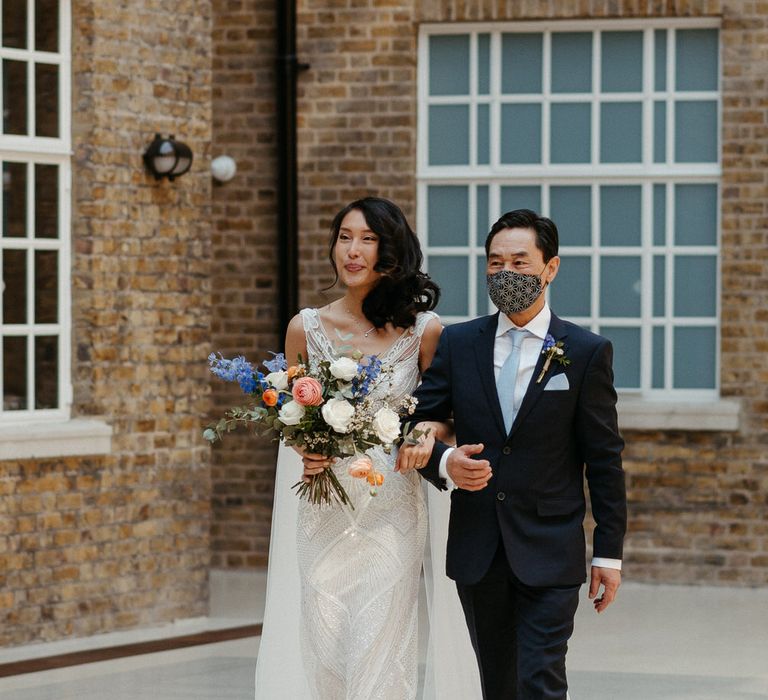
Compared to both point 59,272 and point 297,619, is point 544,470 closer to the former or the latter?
point 297,619

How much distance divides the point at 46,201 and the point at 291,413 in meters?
4.23

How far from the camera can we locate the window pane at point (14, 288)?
27.1ft

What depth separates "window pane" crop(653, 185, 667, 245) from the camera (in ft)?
33.7

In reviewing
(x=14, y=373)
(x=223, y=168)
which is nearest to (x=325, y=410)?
(x=14, y=373)

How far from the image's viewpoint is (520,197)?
34.2 feet

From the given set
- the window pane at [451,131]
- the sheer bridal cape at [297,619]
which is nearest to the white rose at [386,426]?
the sheer bridal cape at [297,619]

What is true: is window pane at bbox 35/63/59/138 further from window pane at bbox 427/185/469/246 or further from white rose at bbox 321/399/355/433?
white rose at bbox 321/399/355/433

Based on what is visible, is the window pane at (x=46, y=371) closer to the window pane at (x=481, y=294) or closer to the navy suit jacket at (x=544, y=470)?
the window pane at (x=481, y=294)

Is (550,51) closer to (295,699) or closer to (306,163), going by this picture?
(306,163)

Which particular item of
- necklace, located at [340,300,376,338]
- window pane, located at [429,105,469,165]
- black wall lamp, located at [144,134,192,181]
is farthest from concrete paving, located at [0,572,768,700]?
window pane, located at [429,105,469,165]

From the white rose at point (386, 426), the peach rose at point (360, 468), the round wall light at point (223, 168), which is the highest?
the round wall light at point (223, 168)

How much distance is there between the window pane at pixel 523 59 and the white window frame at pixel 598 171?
0.05 metres

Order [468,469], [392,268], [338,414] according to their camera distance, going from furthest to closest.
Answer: [392,268]
[338,414]
[468,469]

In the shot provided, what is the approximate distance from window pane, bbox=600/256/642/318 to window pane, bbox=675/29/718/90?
123 centimetres
